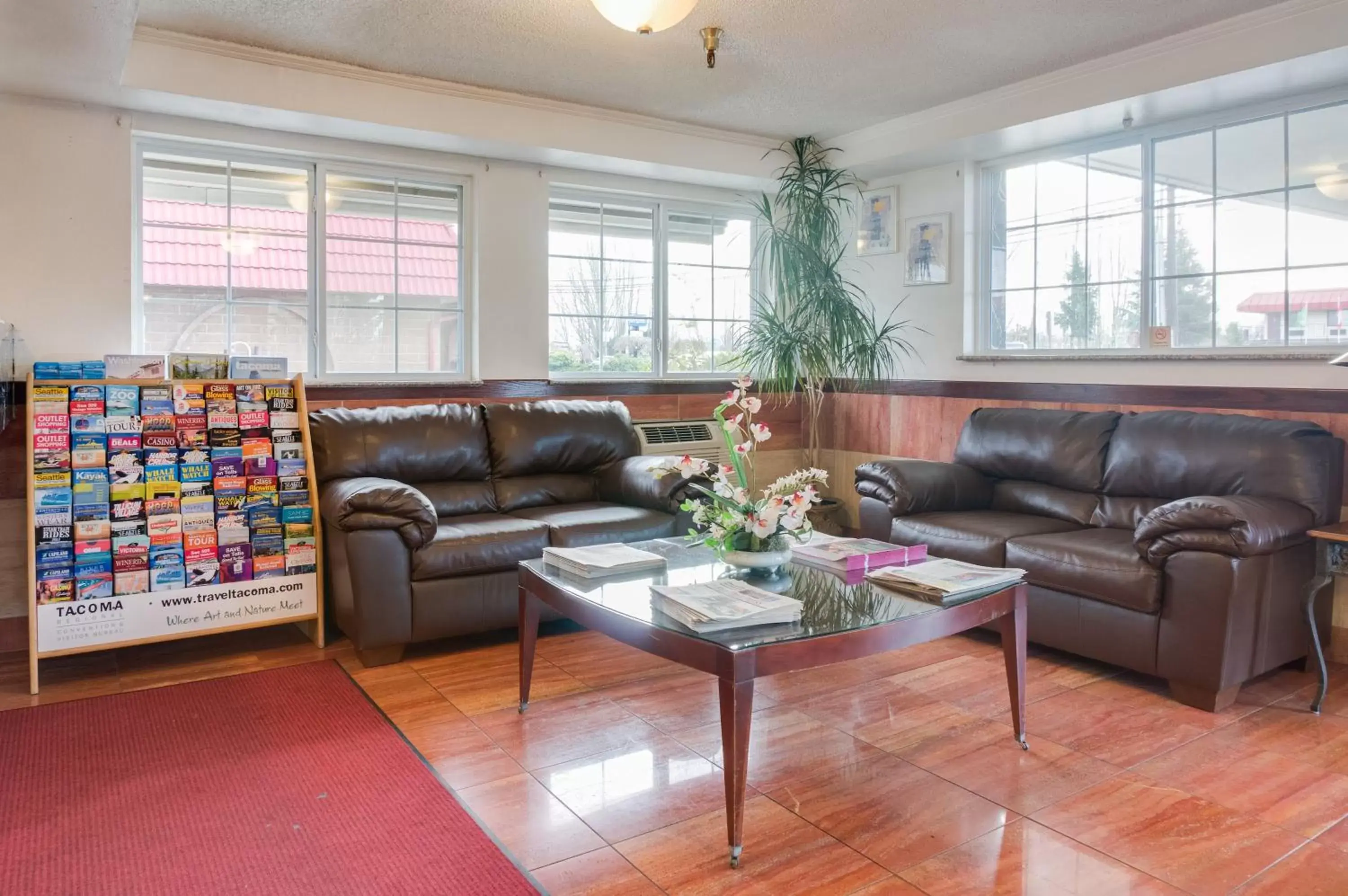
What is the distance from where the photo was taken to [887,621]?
2275 mm

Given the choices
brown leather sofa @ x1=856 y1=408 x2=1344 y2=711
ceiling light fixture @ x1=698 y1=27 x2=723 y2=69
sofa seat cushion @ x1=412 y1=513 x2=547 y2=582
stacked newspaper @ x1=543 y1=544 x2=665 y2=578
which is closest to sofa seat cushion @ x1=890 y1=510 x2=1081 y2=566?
brown leather sofa @ x1=856 y1=408 x2=1344 y2=711

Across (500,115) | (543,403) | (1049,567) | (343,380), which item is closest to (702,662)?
(1049,567)

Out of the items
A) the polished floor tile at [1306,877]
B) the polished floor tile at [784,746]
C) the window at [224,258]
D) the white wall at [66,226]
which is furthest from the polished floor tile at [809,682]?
the white wall at [66,226]

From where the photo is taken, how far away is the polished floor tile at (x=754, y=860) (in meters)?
1.98

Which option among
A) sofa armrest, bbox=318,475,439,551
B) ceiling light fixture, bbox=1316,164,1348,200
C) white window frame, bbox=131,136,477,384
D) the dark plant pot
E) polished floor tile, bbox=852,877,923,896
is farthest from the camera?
the dark plant pot

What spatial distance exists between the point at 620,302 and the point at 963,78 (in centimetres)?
222

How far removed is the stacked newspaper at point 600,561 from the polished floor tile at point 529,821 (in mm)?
612

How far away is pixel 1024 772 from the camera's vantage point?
8.29 feet

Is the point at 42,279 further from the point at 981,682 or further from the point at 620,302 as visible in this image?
the point at 981,682

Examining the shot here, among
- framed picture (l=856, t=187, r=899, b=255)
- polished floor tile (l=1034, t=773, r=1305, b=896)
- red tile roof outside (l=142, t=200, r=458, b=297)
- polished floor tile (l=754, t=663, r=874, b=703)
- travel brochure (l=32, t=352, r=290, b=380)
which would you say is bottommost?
polished floor tile (l=1034, t=773, r=1305, b=896)

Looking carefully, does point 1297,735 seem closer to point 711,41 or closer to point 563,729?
point 563,729

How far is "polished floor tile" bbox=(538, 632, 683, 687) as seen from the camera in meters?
3.33

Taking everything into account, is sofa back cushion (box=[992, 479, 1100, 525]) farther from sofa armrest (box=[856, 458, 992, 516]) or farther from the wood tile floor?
the wood tile floor

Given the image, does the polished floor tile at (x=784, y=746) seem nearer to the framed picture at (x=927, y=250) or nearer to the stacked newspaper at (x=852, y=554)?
the stacked newspaper at (x=852, y=554)
